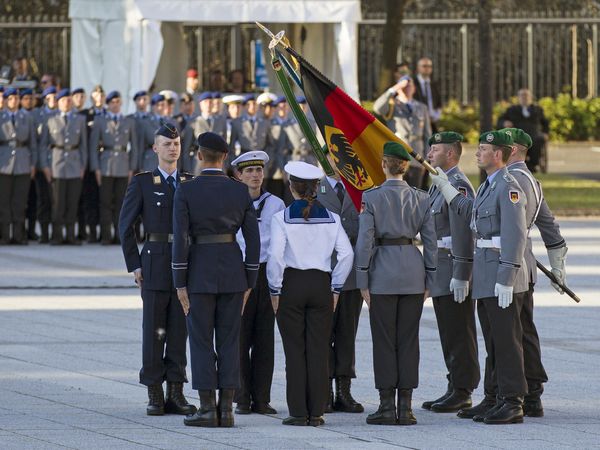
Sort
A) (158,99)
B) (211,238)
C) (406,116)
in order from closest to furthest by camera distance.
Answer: (211,238) → (158,99) → (406,116)

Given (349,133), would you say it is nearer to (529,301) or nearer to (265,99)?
(529,301)

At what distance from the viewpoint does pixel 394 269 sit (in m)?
9.87

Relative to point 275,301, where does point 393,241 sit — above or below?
above

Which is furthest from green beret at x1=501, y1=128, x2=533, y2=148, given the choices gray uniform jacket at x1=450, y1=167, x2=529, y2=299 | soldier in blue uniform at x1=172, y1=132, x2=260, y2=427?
soldier in blue uniform at x1=172, y1=132, x2=260, y2=427

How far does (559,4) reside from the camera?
40.2 metres

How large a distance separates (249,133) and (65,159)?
242 centimetres

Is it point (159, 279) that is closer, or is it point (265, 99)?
point (159, 279)

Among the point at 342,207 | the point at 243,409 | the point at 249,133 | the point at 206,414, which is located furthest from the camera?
the point at 249,133

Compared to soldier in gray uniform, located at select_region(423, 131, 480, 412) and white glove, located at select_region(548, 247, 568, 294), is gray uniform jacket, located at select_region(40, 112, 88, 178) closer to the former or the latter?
soldier in gray uniform, located at select_region(423, 131, 480, 412)

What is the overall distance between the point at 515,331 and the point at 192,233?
6.75 ft

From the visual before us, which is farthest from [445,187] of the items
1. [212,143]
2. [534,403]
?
[212,143]

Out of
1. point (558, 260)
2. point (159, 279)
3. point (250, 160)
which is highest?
point (250, 160)

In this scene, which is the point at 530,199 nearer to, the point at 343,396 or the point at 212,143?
the point at 343,396

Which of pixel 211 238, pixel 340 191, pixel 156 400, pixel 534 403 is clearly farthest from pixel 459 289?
pixel 156 400
